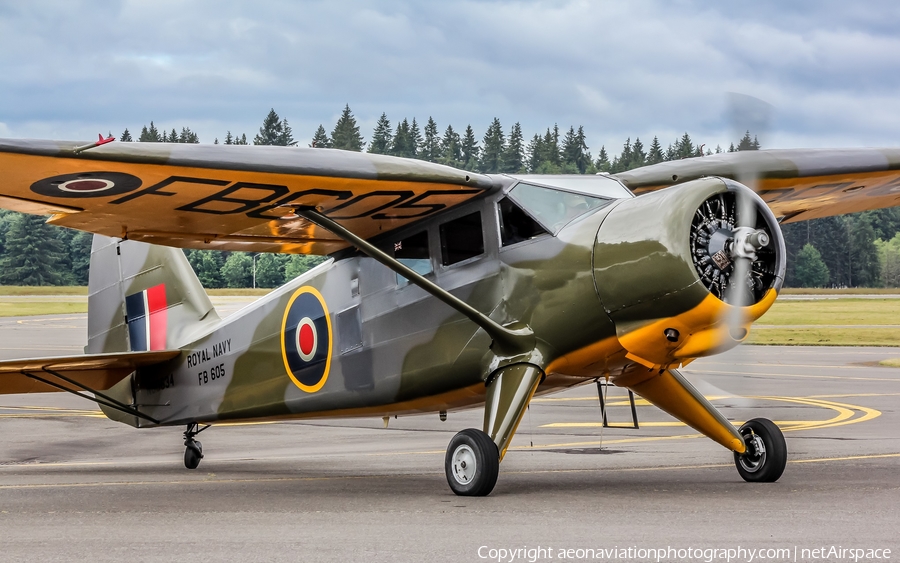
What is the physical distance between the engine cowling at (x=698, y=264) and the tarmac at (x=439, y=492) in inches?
30.5

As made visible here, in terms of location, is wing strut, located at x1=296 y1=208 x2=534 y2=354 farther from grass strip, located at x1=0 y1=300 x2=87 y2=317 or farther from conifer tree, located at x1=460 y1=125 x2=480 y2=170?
conifer tree, located at x1=460 y1=125 x2=480 y2=170

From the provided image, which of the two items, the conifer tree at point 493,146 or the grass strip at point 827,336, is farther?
the conifer tree at point 493,146

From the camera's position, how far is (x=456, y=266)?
9.26 metres

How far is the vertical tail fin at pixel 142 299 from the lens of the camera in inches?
516

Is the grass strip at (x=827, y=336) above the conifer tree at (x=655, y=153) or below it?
below

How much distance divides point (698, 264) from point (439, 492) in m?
3.08

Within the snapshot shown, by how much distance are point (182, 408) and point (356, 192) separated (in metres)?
4.92

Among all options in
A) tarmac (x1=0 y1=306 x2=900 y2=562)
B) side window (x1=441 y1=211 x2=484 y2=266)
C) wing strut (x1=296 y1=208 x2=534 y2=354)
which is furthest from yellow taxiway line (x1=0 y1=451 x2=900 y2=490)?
side window (x1=441 y1=211 x2=484 y2=266)

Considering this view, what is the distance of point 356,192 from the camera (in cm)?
877

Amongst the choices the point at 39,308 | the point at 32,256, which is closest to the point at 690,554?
the point at 39,308

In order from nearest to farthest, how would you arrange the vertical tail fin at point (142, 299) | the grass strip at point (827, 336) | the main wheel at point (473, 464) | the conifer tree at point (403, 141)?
the main wheel at point (473, 464) → the vertical tail fin at point (142, 299) → the grass strip at point (827, 336) → the conifer tree at point (403, 141)

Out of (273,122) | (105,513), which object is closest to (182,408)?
(105,513)

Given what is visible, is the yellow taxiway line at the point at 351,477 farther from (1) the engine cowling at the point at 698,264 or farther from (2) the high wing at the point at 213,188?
(1) the engine cowling at the point at 698,264

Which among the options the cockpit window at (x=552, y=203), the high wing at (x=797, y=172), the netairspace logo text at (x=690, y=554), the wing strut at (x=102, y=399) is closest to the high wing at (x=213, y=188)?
the cockpit window at (x=552, y=203)
